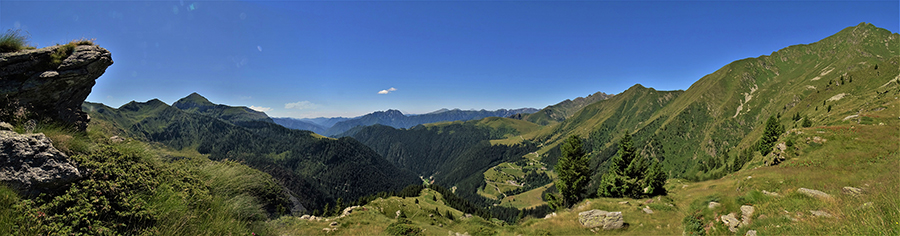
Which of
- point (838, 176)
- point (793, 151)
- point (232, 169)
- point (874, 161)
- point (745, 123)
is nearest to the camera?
point (232, 169)

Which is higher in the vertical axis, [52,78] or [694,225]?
[52,78]

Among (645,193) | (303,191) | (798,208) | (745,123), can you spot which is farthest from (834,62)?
(303,191)

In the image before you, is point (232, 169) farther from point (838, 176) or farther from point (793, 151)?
point (793, 151)

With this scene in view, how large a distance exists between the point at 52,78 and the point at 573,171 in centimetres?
3495

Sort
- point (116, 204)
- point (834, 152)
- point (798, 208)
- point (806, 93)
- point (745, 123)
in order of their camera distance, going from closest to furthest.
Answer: point (116, 204), point (798, 208), point (834, 152), point (806, 93), point (745, 123)

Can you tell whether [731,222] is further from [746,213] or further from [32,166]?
[32,166]

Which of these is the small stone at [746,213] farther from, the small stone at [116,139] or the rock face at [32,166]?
the small stone at [116,139]

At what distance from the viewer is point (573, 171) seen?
3042 cm

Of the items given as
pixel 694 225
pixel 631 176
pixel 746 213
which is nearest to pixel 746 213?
pixel 746 213

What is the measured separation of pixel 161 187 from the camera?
5715mm

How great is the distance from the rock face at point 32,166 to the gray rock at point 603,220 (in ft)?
66.8

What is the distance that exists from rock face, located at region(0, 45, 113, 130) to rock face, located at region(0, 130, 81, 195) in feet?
11.0

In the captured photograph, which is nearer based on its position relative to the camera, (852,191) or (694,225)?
(852,191)

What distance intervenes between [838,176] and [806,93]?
21063 centimetres
